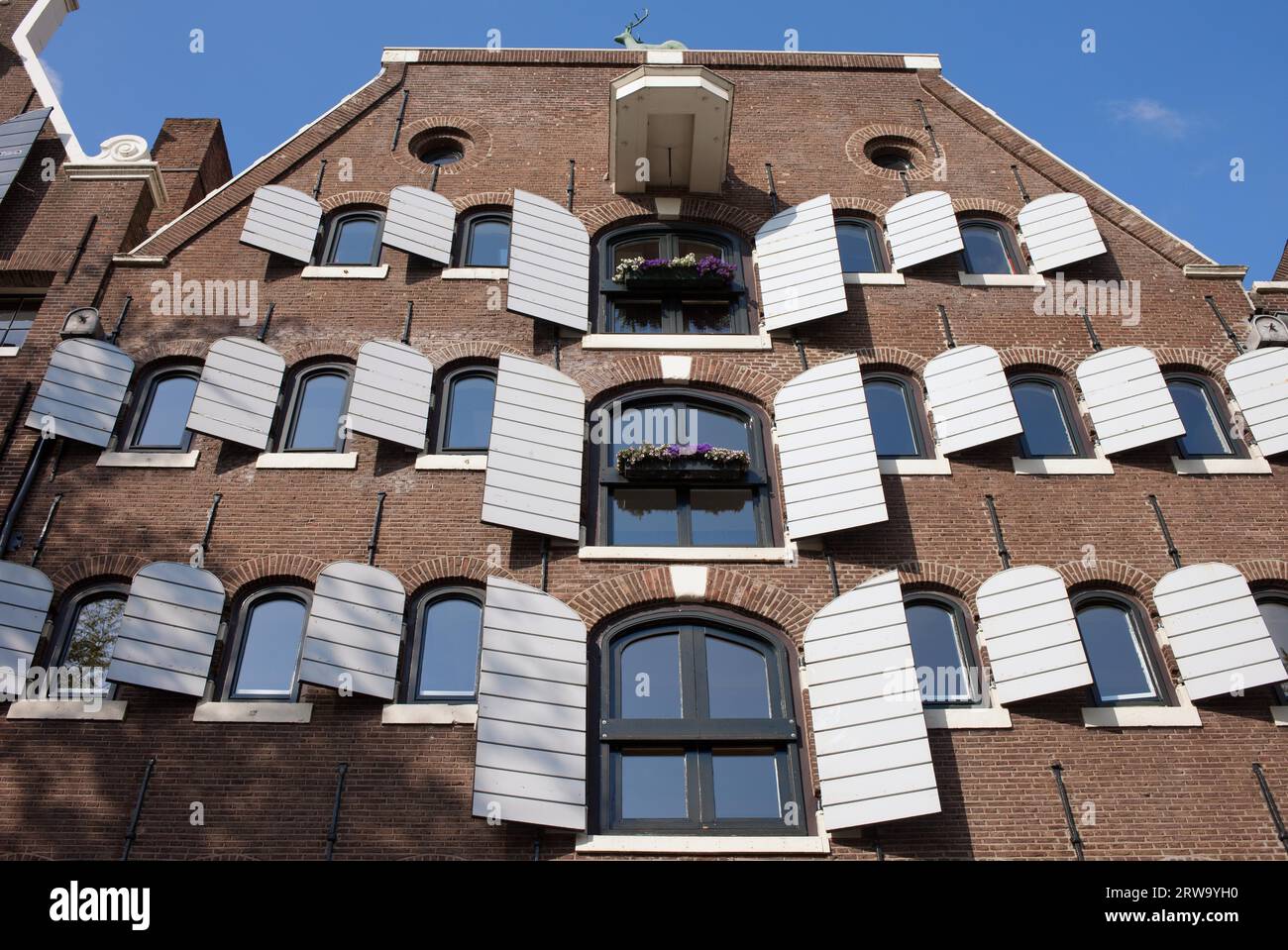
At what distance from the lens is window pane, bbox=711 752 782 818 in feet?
40.8

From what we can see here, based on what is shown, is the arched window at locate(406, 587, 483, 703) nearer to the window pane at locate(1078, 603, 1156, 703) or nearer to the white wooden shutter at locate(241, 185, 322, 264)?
the white wooden shutter at locate(241, 185, 322, 264)

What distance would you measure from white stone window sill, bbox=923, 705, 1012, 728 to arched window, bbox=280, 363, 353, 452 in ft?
25.2

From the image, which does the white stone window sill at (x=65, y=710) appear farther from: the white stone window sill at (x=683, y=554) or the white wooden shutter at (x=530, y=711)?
the white stone window sill at (x=683, y=554)

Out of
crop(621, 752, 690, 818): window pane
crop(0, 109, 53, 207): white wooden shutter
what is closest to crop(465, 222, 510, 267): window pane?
crop(0, 109, 53, 207): white wooden shutter

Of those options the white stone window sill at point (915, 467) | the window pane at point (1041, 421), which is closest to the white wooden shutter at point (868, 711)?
the white stone window sill at point (915, 467)

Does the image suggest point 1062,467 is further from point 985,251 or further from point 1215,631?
point 985,251

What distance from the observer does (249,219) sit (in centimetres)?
1752

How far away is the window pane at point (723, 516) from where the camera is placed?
14.7 m

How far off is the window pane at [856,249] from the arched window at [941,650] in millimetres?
5784

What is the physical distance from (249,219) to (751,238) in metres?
→ 7.21

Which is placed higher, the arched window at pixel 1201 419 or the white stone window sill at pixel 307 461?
the arched window at pixel 1201 419

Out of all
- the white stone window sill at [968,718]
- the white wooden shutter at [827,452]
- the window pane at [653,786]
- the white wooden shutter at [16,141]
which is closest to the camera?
the window pane at [653,786]
